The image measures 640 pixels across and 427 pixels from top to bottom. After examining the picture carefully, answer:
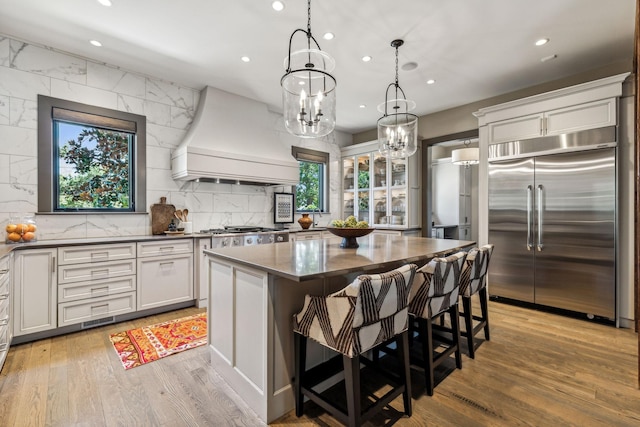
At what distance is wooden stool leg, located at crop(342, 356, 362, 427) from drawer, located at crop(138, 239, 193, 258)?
285 centimetres

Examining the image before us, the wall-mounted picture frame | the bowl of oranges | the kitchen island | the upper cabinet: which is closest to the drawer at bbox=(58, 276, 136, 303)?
the bowl of oranges

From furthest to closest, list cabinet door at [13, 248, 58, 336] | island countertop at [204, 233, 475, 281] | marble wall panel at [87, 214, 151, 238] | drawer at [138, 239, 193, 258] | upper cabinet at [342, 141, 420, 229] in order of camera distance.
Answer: upper cabinet at [342, 141, 420, 229] → marble wall panel at [87, 214, 151, 238] → drawer at [138, 239, 193, 258] → cabinet door at [13, 248, 58, 336] → island countertop at [204, 233, 475, 281]

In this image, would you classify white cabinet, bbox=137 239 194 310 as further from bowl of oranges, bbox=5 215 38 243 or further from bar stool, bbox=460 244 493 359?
bar stool, bbox=460 244 493 359

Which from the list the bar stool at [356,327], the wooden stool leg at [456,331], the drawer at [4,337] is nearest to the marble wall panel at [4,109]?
the drawer at [4,337]

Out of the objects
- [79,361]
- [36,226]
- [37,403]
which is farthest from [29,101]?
[37,403]

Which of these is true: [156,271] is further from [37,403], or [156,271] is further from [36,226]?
[37,403]

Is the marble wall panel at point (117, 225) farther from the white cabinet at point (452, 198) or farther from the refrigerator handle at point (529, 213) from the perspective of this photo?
the white cabinet at point (452, 198)

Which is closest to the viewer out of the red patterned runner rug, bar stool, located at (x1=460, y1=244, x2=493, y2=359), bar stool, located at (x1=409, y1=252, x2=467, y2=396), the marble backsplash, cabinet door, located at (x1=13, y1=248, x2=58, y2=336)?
bar stool, located at (x1=409, y1=252, x2=467, y2=396)

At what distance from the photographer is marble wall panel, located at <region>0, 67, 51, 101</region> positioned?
3.00 metres

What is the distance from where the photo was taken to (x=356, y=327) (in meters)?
1.46

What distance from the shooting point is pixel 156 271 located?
348cm

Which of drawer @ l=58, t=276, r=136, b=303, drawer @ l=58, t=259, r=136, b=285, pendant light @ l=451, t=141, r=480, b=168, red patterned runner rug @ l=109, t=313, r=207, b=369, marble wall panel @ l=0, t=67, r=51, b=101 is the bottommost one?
red patterned runner rug @ l=109, t=313, r=207, b=369

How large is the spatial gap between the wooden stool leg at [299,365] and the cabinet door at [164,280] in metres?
2.44

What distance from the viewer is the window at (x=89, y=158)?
3223mm
